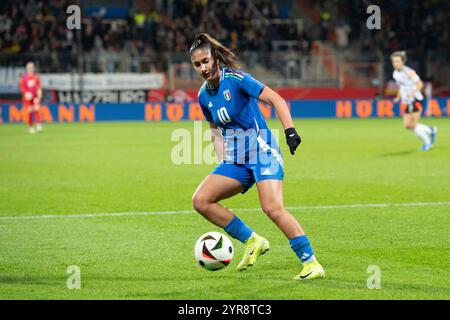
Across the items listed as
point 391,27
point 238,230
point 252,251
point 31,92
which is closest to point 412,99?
point 31,92

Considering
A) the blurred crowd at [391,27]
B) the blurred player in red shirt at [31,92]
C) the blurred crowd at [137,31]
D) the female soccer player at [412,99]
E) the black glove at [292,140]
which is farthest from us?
the blurred crowd at [391,27]

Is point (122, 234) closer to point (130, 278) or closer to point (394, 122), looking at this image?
point (130, 278)

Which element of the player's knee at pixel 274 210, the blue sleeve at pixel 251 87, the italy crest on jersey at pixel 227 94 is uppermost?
the blue sleeve at pixel 251 87

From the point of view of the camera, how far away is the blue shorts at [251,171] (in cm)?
796

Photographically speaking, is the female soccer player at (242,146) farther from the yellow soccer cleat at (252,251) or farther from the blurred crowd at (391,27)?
the blurred crowd at (391,27)

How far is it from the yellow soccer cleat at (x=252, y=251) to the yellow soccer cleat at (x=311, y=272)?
2.17 ft

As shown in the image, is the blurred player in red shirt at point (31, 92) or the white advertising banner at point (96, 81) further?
the white advertising banner at point (96, 81)

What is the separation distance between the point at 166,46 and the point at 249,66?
12.1ft

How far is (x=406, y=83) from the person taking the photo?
2266 cm

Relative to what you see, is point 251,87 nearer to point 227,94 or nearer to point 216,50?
point 227,94

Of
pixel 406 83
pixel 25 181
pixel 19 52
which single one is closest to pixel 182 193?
pixel 25 181

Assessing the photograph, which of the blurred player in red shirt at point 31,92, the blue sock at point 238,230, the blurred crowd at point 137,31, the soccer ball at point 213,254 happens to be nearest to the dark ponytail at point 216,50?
Result: the blue sock at point 238,230

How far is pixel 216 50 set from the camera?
7.99 m

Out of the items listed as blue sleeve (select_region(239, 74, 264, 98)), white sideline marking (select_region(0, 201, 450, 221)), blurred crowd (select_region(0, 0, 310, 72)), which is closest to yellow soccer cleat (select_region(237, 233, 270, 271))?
blue sleeve (select_region(239, 74, 264, 98))
